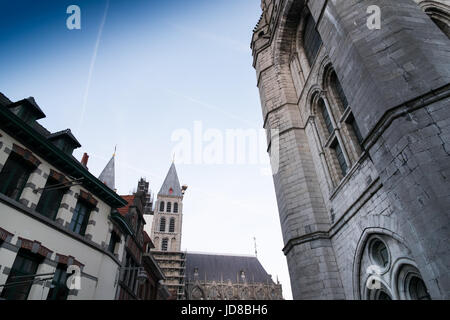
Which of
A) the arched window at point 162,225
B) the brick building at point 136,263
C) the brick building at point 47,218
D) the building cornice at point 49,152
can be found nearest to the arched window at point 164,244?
the arched window at point 162,225

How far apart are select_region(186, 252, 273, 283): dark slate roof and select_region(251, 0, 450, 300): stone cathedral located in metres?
45.6

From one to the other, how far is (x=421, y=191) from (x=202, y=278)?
51723 mm

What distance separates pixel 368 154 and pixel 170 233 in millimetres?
50295

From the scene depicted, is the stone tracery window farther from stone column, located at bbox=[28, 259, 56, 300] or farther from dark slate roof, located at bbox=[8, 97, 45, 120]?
dark slate roof, located at bbox=[8, 97, 45, 120]

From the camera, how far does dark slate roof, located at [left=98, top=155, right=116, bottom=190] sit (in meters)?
32.3

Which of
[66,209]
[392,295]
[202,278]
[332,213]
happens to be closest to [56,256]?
[66,209]

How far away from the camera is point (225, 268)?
54.7 meters

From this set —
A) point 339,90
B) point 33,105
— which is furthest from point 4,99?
point 339,90

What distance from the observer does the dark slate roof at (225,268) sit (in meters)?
52.2

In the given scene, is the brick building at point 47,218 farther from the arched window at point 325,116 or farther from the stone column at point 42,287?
the arched window at point 325,116

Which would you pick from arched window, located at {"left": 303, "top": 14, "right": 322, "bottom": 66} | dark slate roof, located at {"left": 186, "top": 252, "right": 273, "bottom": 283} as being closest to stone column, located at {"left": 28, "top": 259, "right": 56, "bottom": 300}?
arched window, located at {"left": 303, "top": 14, "right": 322, "bottom": 66}

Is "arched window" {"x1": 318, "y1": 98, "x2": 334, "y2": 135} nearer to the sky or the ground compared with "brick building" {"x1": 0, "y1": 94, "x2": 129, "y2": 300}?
nearer to the sky
